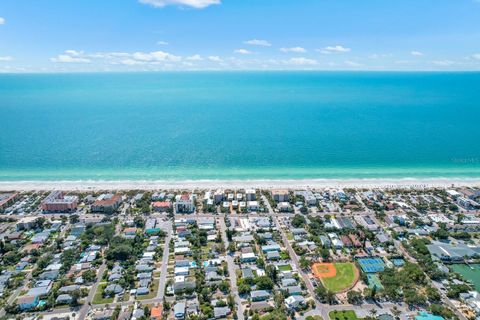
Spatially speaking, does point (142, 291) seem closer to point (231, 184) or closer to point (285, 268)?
point (285, 268)

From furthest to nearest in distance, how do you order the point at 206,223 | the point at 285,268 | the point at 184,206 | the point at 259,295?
the point at 184,206 → the point at 206,223 → the point at 285,268 → the point at 259,295

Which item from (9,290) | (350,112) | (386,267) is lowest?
(9,290)

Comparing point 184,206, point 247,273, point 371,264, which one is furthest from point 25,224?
point 371,264

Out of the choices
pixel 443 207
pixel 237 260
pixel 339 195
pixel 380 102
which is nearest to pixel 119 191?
pixel 237 260

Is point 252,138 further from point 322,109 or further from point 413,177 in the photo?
point 322,109

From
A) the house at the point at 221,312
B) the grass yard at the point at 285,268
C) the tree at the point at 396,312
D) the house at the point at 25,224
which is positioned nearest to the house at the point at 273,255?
the grass yard at the point at 285,268

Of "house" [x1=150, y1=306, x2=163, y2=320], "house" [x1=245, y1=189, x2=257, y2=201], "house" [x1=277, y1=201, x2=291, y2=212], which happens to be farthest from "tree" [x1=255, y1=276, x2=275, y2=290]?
"house" [x1=245, y1=189, x2=257, y2=201]
